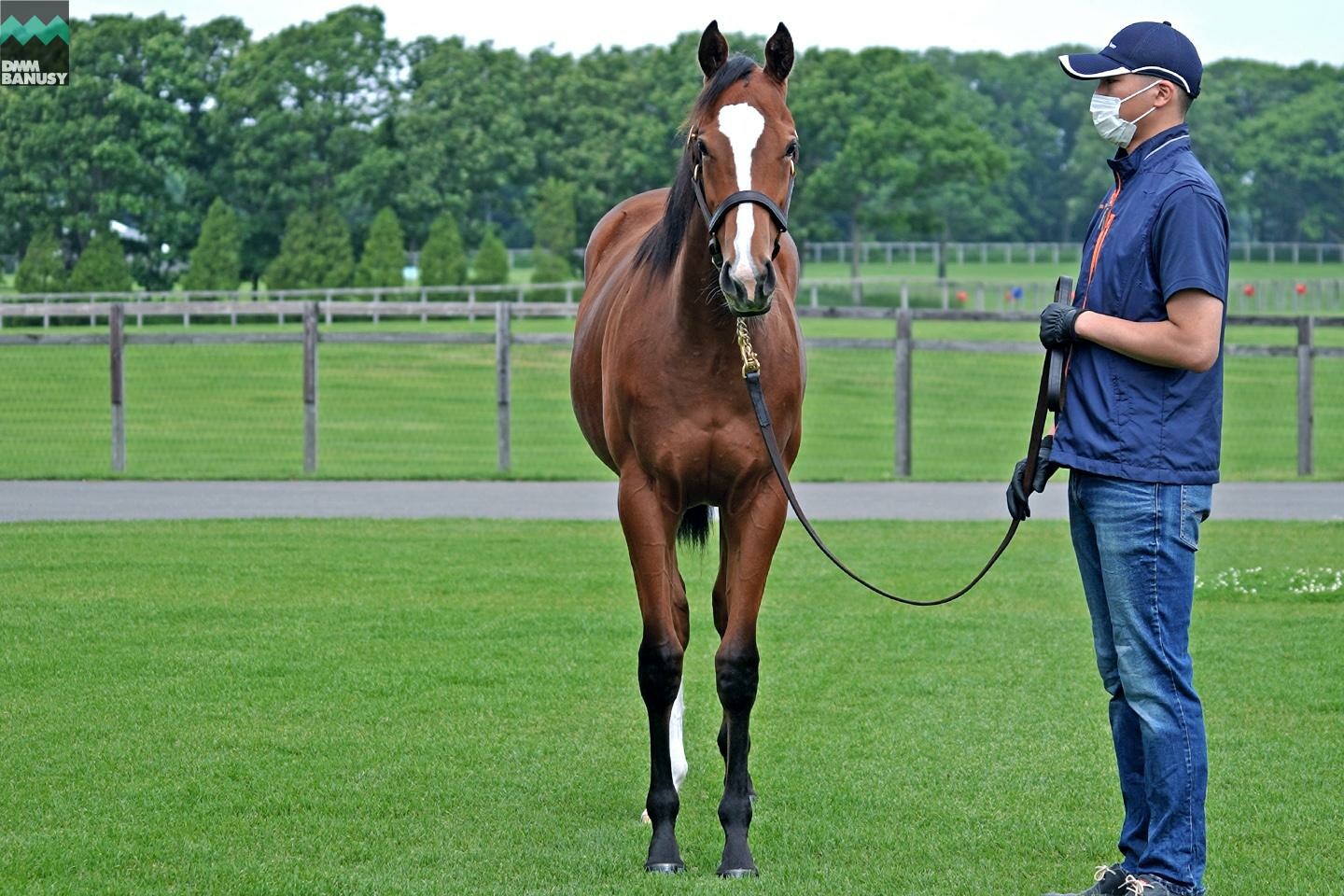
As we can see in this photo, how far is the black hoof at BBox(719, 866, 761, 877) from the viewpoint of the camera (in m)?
5.38

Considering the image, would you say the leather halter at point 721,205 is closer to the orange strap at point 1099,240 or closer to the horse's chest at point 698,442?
the horse's chest at point 698,442

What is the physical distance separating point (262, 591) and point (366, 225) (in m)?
53.0

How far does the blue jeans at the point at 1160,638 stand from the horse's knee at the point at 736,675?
1356mm

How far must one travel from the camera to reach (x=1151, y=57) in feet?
15.4

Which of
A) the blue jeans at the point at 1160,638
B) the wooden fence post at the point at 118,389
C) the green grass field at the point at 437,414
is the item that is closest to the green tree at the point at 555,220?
the green grass field at the point at 437,414

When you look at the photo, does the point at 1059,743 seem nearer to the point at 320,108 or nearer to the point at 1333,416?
the point at 1333,416

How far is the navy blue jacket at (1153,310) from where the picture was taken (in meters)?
4.60

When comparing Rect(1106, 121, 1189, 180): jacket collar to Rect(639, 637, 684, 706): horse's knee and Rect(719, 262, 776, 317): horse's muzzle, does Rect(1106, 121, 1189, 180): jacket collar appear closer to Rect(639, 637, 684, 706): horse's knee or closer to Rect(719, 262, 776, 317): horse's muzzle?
Rect(719, 262, 776, 317): horse's muzzle

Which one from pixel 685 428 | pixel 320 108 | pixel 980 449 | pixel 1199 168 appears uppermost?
pixel 320 108

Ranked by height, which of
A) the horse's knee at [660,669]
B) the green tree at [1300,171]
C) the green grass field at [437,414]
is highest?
the green tree at [1300,171]

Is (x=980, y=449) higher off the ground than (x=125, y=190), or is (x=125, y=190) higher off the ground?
(x=125, y=190)

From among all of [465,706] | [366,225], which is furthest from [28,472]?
[366,225]

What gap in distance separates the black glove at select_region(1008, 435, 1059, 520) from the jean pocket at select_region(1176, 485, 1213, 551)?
365 mm

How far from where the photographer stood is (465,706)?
300 inches
